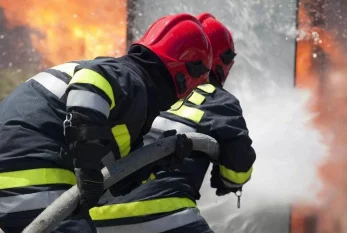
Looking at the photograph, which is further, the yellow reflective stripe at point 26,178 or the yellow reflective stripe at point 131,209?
the yellow reflective stripe at point 131,209

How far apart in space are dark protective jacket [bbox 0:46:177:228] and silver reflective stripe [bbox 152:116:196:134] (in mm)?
791

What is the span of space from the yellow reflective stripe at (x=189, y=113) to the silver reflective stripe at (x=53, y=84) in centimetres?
96

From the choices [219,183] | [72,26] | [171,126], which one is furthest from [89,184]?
[72,26]

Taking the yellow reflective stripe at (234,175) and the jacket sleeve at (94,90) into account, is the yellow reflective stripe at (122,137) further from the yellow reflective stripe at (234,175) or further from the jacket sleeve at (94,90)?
the yellow reflective stripe at (234,175)

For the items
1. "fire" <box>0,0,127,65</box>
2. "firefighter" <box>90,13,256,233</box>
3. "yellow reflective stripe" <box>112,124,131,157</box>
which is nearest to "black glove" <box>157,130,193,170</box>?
"firefighter" <box>90,13,256,233</box>

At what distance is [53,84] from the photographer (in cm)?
248

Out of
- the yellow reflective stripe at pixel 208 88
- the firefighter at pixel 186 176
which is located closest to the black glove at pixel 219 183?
the firefighter at pixel 186 176

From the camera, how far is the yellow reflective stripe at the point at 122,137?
2.45 m

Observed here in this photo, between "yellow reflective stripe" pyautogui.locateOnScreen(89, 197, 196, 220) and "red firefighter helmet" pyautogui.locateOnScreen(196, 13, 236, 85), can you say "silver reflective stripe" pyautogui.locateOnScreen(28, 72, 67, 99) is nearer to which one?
"yellow reflective stripe" pyautogui.locateOnScreen(89, 197, 196, 220)

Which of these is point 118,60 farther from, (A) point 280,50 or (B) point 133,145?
(A) point 280,50

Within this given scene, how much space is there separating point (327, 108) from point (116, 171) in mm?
3061

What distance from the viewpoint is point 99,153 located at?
2.26 metres

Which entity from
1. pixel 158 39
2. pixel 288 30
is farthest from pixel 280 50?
pixel 158 39

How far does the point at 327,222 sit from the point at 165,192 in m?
2.26
